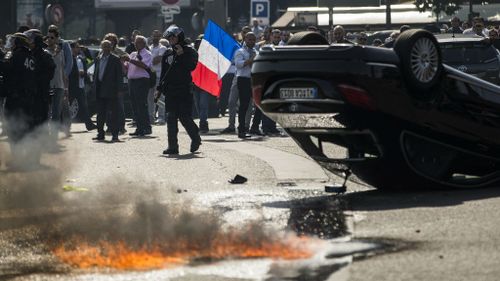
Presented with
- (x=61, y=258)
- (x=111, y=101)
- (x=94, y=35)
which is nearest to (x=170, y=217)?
(x=61, y=258)

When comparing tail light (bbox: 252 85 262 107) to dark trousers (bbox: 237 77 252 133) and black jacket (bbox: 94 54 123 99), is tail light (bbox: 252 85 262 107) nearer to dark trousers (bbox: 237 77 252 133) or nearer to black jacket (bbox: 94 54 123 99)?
dark trousers (bbox: 237 77 252 133)

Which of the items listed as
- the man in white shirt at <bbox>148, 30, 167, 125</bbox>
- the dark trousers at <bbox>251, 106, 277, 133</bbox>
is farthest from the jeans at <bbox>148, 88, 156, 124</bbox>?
the dark trousers at <bbox>251, 106, 277, 133</bbox>

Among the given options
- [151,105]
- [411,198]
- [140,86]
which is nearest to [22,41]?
[411,198]

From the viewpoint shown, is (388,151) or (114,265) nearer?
(114,265)

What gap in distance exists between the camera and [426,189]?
43.4ft

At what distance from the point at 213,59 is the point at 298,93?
13313 mm

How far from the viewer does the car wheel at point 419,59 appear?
12.5 metres

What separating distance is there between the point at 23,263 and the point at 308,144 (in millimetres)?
4900

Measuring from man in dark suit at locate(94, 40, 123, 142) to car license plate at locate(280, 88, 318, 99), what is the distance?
1116 centimetres

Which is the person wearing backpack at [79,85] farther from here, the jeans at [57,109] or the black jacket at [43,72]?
the black jacket at [43,72]

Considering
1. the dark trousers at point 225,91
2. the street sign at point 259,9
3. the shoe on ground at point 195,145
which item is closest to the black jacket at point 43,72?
the shoe on ground at point 195,145

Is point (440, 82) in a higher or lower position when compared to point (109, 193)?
higher

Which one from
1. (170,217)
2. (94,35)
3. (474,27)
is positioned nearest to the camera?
(170,217)

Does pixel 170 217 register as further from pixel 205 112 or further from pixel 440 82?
pixel 205 112
